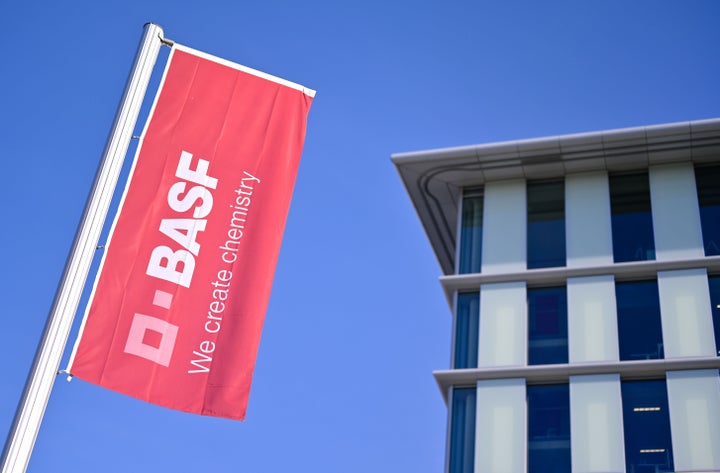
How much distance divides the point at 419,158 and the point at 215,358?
16524 millimetres

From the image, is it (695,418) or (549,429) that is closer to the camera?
(695,418)

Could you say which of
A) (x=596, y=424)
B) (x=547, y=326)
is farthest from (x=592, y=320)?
(x=596, y=424)

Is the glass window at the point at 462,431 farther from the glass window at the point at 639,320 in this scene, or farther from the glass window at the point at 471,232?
the glass window at the point at 639,320

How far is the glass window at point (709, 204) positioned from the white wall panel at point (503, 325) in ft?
16.3

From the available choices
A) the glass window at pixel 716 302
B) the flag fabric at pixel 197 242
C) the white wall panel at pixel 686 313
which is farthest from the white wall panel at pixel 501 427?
the flag fabric at pixel 197 242

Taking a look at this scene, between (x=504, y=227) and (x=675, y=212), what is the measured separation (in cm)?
459

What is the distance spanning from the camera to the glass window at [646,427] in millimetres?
21781

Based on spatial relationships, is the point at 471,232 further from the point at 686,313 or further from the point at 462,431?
the point at 686,313

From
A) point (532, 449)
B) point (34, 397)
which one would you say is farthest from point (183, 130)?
point (532, 449)

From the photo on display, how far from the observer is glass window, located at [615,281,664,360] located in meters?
23.3

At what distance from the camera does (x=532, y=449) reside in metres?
22.8

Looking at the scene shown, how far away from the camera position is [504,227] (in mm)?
26375

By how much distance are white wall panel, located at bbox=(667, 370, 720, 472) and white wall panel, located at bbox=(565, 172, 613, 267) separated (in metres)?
3.86

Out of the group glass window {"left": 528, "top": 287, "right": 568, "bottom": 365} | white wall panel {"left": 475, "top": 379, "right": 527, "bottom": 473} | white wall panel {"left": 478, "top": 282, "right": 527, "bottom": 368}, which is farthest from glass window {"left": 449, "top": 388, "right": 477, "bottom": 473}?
glass window {"left": 528, "top": 287, "right": 568, "bottom": 365}
